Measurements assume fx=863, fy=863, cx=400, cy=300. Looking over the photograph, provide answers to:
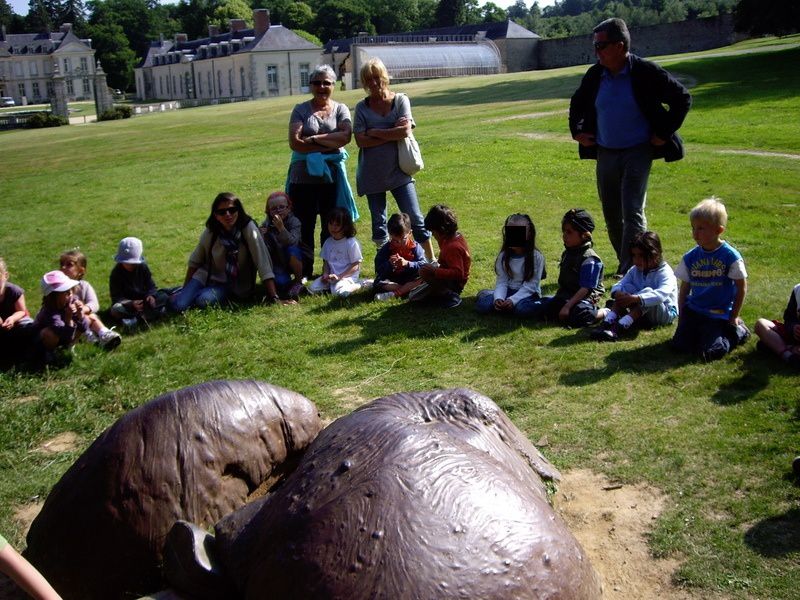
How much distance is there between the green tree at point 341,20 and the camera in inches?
4572

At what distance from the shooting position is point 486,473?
2.66 metres

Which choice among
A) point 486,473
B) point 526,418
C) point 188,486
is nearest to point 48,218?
point 526,418

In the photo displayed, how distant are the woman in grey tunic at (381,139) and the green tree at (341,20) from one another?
11185cm

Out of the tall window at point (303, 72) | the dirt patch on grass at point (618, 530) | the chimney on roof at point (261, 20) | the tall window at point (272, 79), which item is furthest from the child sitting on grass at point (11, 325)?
the chimney on roof at point (261, 20)

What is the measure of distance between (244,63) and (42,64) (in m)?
45.3

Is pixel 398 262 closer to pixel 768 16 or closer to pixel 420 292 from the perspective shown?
pixel 420 292

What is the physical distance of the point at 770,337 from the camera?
237 inches

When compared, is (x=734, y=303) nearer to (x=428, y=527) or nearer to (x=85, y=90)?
(x=428, y=527)

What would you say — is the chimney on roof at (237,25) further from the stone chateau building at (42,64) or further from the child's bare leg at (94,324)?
the child's bare leg at (94,324)

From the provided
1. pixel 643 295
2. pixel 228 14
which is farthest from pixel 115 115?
pixel 228 14

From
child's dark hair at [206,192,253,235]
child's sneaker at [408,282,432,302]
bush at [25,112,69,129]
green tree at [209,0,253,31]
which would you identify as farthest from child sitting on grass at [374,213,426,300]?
green tree at [209,0,253,31]

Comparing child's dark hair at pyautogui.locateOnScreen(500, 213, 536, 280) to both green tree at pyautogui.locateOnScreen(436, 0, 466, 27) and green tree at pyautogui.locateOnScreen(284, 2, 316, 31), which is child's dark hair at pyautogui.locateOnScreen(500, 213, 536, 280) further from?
green tree at pyautogui.locateOnScreen(436, 0, 466, 27)

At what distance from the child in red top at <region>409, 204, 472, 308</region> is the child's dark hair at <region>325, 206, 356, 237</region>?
1.17 metres

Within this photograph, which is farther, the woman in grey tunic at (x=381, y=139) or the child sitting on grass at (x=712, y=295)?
the woman in grey tunic at (x=381, y=139)
